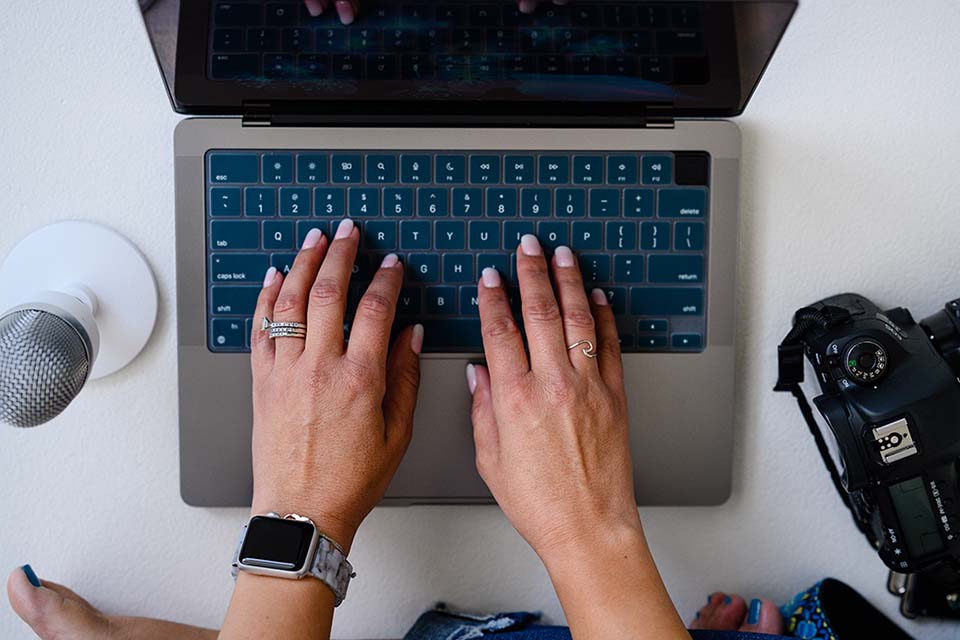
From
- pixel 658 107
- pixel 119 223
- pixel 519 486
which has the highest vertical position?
pixel 658 107

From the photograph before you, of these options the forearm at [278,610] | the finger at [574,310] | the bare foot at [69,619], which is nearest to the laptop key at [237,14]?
the finger at [574,310]

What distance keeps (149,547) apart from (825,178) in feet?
2.48

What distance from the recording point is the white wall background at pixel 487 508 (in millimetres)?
746

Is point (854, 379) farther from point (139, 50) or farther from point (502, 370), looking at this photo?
point (139, 50)

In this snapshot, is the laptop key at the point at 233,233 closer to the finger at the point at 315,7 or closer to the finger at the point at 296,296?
the finger at the point at 296,296

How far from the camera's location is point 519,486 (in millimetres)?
670

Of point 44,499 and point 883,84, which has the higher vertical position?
point 883,84

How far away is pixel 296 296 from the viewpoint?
27.3 inches

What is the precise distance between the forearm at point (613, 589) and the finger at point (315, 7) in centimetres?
47

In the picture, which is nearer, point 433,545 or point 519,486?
point 519,486

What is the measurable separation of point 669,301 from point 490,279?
0.56ft

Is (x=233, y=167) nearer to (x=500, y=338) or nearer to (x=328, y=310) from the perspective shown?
(x=328, y=310)

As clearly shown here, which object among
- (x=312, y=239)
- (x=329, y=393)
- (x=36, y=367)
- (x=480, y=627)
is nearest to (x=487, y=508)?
(x=480, y=627)

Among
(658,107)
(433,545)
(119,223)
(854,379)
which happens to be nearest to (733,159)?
(658,107)
